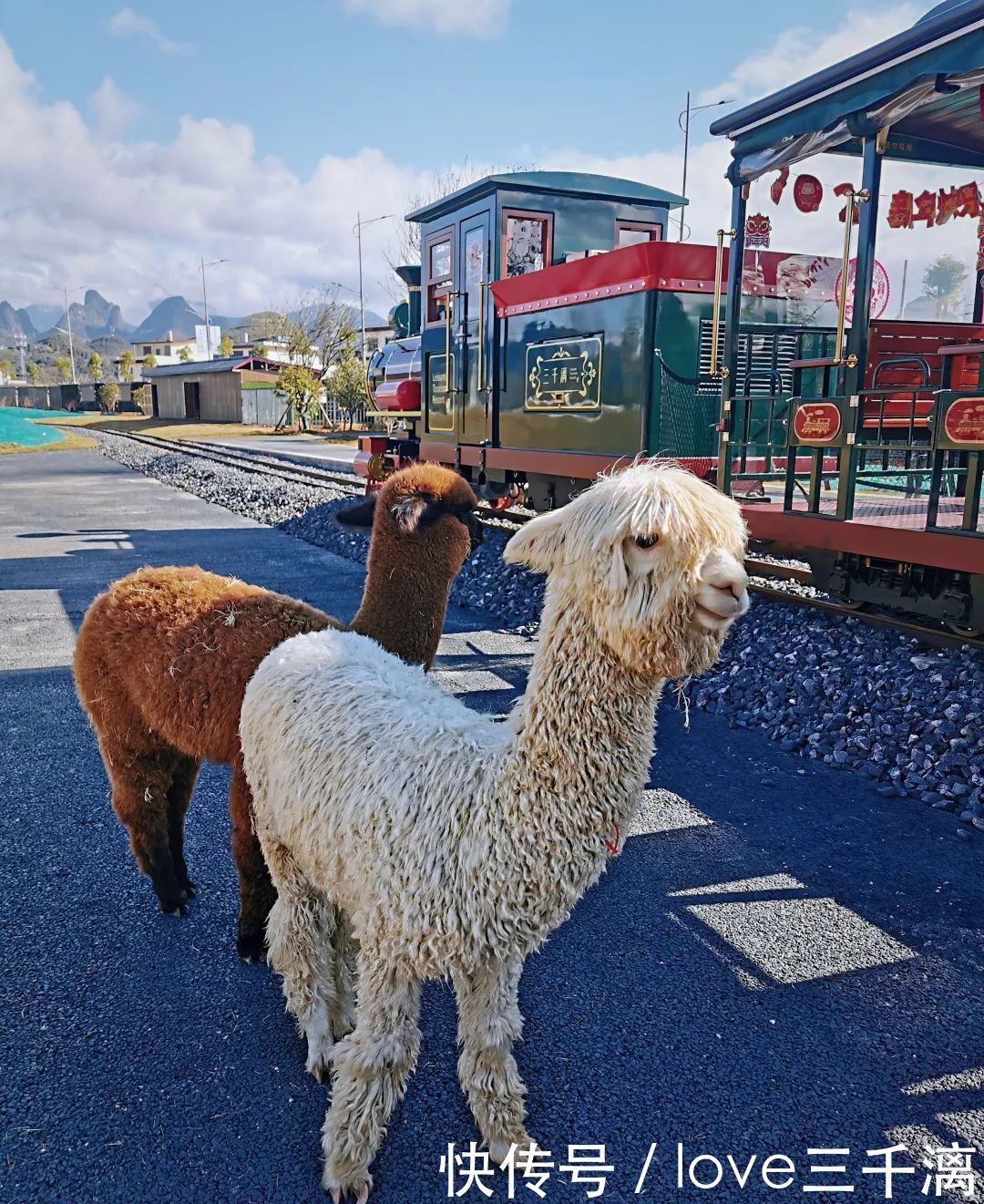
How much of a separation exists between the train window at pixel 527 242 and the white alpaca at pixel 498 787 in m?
9.45

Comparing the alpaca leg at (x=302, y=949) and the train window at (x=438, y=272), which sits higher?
the train window at (x=438, y=272)

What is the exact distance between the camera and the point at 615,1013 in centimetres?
275

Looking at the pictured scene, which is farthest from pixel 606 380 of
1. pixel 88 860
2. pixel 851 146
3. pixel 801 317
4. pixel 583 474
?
pixel 88 860

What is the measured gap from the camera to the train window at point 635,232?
36.7 feet

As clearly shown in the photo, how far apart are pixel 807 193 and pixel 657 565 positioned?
5810 millimetres

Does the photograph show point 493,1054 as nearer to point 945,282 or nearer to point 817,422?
point 817,422

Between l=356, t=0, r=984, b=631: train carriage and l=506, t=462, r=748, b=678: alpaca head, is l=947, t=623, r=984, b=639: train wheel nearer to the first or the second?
l=356, t=0, r=984, b=631: train carriage

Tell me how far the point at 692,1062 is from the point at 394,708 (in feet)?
4.58

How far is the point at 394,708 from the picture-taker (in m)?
2.40

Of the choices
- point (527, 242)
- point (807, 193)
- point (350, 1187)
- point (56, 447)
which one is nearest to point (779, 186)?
point (807, 193)

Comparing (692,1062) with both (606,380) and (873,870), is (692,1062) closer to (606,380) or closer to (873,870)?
(873,870)

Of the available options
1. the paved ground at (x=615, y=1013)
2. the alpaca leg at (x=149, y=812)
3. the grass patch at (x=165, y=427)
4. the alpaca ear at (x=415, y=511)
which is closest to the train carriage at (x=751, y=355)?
the paved ground at (x=615, y=1013)

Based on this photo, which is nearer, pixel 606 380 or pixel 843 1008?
pixel 843 1008

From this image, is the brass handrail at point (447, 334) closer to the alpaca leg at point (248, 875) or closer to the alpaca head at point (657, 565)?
the alpaca leg at point (248, 875)
